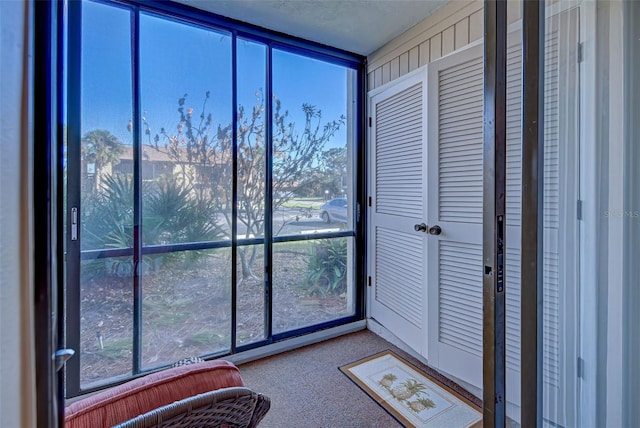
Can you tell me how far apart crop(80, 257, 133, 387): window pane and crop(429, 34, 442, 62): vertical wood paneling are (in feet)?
7.89

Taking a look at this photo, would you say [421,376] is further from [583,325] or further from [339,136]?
[339,136]

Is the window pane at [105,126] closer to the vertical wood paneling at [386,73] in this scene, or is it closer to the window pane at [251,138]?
the window pane at [251,138]

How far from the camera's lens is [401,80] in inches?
95.6

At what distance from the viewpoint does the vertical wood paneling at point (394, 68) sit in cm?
250

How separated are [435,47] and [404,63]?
30cm

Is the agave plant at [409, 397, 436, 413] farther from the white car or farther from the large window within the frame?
the white car

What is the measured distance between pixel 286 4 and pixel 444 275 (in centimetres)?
204

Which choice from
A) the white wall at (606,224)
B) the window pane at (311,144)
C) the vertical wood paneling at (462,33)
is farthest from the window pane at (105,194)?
the white wall at (606,224)

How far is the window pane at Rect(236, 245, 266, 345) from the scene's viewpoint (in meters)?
2.40

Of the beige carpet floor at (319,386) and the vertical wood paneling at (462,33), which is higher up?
the vertical wood paneling at (462,33)

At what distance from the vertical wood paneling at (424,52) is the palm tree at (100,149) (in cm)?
209

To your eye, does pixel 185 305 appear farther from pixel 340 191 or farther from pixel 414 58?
pixel 414 58

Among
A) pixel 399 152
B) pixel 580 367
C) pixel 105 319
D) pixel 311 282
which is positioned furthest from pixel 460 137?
pixel 105 319

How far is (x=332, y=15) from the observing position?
7.20ft
